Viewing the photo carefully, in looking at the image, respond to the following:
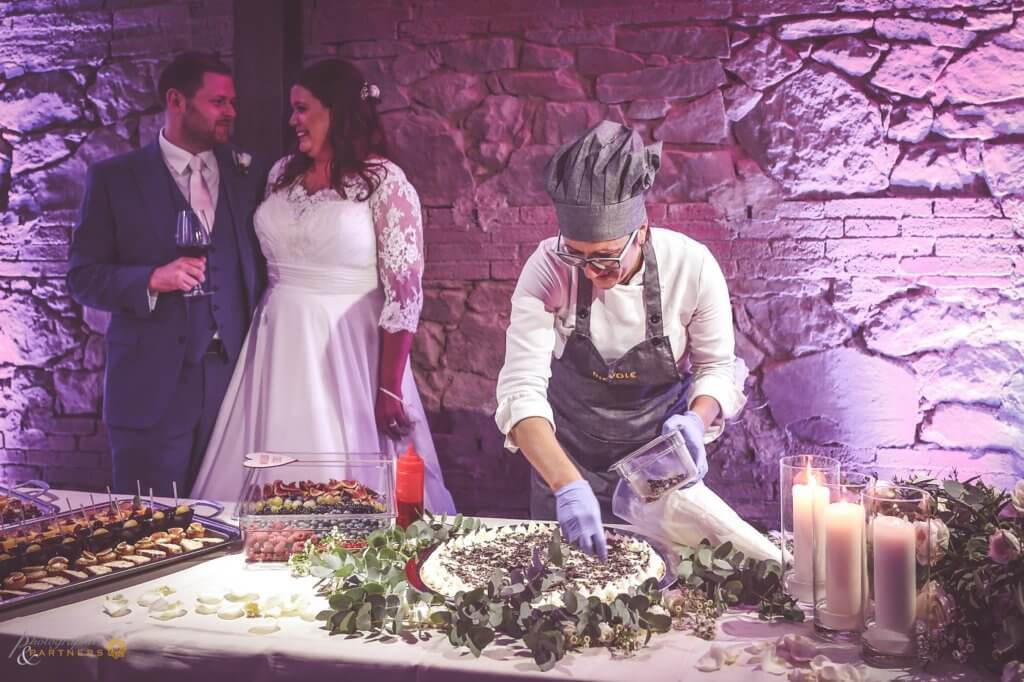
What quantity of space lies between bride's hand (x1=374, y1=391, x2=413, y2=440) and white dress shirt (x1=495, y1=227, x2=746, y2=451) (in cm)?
94

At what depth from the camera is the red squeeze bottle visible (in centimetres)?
187

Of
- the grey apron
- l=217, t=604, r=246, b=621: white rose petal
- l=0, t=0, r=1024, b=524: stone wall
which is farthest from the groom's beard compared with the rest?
l=217, t=604, r=246, b=621: white rose petal

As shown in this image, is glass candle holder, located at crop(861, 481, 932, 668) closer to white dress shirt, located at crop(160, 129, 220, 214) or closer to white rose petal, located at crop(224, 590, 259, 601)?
white rose petal, located at crop(224, 590, 259, 601)

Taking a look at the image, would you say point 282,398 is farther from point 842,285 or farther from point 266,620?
point 842,285

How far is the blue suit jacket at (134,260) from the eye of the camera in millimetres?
3090

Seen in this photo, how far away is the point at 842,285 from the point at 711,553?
1930 millimetres

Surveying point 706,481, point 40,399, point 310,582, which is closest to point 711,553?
point 310,582

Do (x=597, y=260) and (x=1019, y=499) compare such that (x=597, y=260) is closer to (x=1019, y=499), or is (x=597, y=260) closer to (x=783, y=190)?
(x=1019, y=499)

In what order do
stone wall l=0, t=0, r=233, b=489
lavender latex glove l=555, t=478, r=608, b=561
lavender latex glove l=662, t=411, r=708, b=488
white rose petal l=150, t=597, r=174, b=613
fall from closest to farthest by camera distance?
1. white rose petal l=150, t=597, r=174, b=613
2. lavender latex glove l=555, t=478, r=608, b=561
3. lavender latex glove l=662, t=411, r=708, b=488
4. stone wall l=0, t=0, r=233, b=489

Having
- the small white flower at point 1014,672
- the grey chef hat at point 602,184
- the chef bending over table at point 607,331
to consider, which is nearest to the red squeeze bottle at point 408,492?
the chef bending over table at point 607,331

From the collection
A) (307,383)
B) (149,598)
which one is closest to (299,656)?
(149,598)

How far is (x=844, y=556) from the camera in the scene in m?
1.30

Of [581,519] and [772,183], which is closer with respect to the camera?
[581,519]

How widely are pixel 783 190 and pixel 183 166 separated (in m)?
2.16
